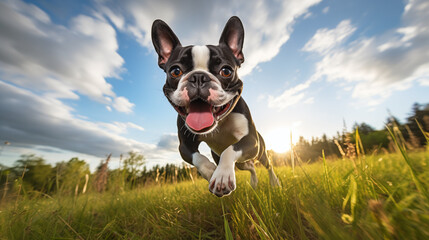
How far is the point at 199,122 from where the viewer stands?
263 centimetres

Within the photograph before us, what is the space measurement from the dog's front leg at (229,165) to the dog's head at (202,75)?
17.9 inches

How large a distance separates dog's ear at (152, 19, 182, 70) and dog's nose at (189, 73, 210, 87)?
4.32 ft

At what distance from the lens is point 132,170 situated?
580cm

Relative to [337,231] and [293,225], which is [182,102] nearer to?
[293,225]

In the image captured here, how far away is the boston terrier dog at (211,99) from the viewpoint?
260cm

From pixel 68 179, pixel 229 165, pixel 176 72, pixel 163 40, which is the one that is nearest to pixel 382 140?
pixel 229 165

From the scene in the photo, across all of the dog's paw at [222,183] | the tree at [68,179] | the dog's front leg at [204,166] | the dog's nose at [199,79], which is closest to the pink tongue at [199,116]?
the dog's nose at [199,79]

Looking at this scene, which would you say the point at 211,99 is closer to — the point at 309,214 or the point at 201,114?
the point at 201,114

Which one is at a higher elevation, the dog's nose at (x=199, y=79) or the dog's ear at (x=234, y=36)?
the dog's ear at (x=234, y=36)

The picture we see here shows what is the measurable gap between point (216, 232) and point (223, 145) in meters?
1.66

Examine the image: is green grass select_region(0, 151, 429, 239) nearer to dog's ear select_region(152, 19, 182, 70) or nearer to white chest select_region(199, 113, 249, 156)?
white chest select_region(199, 113, 249, 156)

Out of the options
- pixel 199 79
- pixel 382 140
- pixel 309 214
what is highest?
pixel 199 79

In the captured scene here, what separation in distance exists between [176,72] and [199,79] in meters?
0.64

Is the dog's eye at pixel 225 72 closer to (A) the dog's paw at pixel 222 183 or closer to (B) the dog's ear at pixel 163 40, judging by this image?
(B) the dog's ear at pixel 163 40
